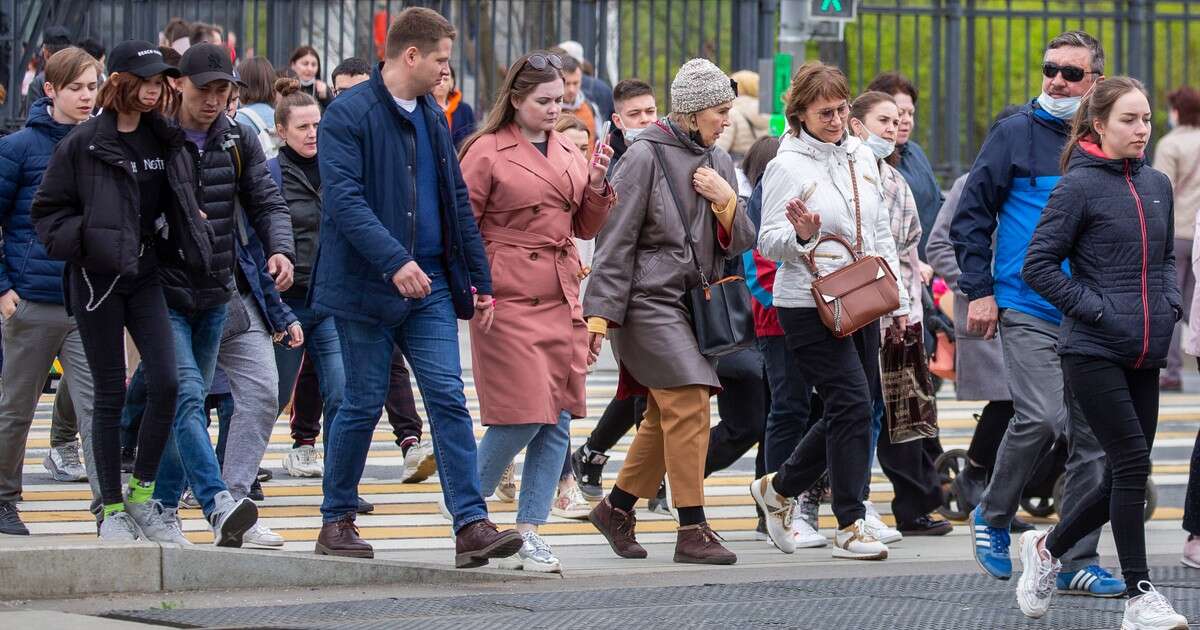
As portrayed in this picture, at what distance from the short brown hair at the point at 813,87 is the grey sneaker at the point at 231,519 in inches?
101

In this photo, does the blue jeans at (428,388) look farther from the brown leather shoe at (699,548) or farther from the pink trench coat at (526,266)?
the brown leather shoe at (699,548)

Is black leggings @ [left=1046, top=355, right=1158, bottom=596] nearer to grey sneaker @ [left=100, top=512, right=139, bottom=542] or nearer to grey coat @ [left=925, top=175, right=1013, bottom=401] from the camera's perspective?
grey coat @ [left=925, top=175, right=1013, bottom=401]

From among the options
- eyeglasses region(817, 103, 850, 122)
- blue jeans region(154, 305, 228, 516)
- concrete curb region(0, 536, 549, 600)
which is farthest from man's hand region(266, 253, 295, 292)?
eyeglasses region(817, 103, 850, 122)

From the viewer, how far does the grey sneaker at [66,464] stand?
9289mm

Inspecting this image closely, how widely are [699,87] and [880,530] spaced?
206 centimetres

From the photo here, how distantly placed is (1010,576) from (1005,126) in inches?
66.5

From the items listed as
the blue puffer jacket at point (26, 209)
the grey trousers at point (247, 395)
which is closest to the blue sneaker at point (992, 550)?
the grey trousers at point (247, 395)

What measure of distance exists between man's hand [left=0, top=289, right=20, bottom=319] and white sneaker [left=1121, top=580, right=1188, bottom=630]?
14.0ft

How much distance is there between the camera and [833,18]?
13414 millimetres

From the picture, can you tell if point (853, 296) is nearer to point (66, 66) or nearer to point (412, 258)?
point (412, 258)

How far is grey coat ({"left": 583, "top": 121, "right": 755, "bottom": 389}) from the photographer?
7.62 meters

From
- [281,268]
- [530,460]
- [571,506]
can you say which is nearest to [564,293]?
[530,460]

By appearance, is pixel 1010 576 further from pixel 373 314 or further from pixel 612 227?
pixel 373 314

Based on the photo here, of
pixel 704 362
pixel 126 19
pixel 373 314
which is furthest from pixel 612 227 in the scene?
pixel 126 19
